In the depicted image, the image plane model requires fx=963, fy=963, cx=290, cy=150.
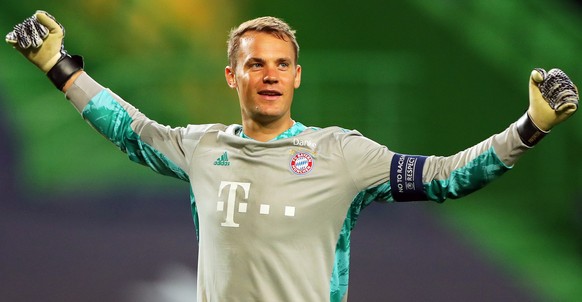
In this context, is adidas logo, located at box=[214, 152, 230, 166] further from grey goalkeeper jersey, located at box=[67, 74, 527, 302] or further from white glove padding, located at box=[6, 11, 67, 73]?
white glove padding, located at box=[6, 11, 67, 73]

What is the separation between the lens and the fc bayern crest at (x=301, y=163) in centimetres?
242

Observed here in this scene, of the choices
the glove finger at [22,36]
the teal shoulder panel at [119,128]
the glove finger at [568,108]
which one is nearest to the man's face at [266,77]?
the teal shoulder panel at [119,128]

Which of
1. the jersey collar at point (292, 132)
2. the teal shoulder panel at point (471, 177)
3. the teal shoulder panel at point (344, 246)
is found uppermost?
the jersey collar at point (292, 132)

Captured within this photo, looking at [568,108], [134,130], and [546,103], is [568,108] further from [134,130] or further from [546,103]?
[134,130]

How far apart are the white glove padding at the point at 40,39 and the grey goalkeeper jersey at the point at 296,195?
0.47 meters

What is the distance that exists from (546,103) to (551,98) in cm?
2

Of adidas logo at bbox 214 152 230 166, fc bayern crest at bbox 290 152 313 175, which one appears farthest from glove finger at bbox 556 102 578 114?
adidas logo at bbox 214 152 230 166

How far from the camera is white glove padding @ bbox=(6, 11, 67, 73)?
8.33 feet

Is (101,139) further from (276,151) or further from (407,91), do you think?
(276,151)

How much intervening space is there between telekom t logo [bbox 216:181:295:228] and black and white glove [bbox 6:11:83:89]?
0.56 metres

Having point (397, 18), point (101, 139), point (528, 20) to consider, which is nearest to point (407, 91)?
point (397, 18)

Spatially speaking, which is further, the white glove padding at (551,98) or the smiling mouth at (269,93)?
the smiling mouth at (269,93)

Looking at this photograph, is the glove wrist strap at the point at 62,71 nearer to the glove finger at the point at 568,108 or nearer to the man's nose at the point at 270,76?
the man's nose at the point at 270,76

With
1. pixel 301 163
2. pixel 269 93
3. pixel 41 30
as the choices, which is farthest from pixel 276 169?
pixel 41 30
